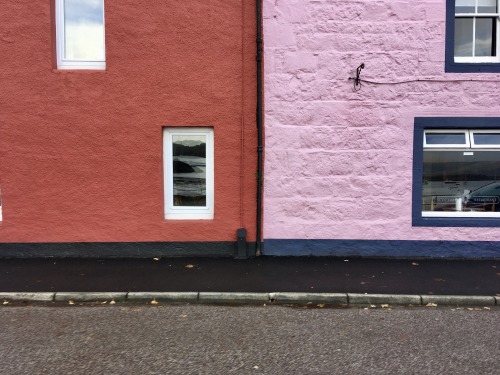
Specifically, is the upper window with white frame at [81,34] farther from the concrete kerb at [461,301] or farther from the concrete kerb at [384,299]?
the concrete kerb at [461,301]

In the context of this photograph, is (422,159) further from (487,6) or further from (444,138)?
(487,6)

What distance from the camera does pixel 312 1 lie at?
7.72 m

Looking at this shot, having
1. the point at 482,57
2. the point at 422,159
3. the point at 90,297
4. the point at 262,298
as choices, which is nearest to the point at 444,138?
the point at 422,159

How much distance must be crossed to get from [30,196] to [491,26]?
9.29m

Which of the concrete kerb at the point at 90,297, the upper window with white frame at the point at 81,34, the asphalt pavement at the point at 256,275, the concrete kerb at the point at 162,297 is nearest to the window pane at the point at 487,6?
the asphalt pavement at the point at 256,275

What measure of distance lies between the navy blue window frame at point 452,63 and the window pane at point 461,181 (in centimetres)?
153

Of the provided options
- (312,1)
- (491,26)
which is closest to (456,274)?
(491,26)

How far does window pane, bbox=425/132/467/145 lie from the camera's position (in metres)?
8.05

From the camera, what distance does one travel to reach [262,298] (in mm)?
5734

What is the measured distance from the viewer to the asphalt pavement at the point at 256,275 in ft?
19.9

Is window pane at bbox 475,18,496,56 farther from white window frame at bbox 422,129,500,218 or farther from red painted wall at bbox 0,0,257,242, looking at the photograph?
red painted wall at bbox 0,0,257,242

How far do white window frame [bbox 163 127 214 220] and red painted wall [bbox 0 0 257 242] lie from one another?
185 mm

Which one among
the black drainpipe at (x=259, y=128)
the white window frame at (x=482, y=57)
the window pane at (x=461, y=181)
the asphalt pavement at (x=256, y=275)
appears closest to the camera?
the asphalt pavement at (x=256, y=275)

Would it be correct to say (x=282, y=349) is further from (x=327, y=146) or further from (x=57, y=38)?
(x=57, y=38)
